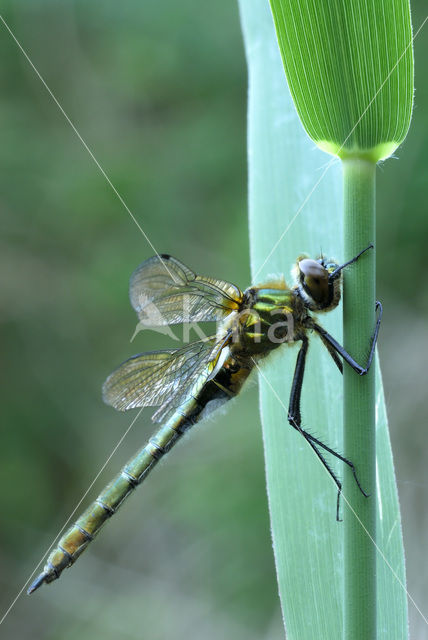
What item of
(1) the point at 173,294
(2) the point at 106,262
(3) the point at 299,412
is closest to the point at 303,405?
(3) the point at 299,412

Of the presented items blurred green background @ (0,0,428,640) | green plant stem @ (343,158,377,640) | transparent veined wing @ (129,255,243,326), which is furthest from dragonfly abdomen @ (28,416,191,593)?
blurred green background @ (0,0,428,640)

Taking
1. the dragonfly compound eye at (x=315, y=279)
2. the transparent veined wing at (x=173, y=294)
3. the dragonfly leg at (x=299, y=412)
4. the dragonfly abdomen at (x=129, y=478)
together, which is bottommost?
the dragonfly abdomen at (x=129, y=478)

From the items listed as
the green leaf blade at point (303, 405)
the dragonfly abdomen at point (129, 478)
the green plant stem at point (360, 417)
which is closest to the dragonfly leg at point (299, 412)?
the green leaf blade at point (303, 405)

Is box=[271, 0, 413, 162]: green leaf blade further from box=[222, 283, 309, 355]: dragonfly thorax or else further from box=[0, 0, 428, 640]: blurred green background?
box=[0, 0, 428, 640]: blurred green background

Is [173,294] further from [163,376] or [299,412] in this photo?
[299,412]

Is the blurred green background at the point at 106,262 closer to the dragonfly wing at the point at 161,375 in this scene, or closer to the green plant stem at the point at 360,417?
the dragonfly wing at the point at 161,375

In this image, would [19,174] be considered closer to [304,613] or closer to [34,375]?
[34,375]
